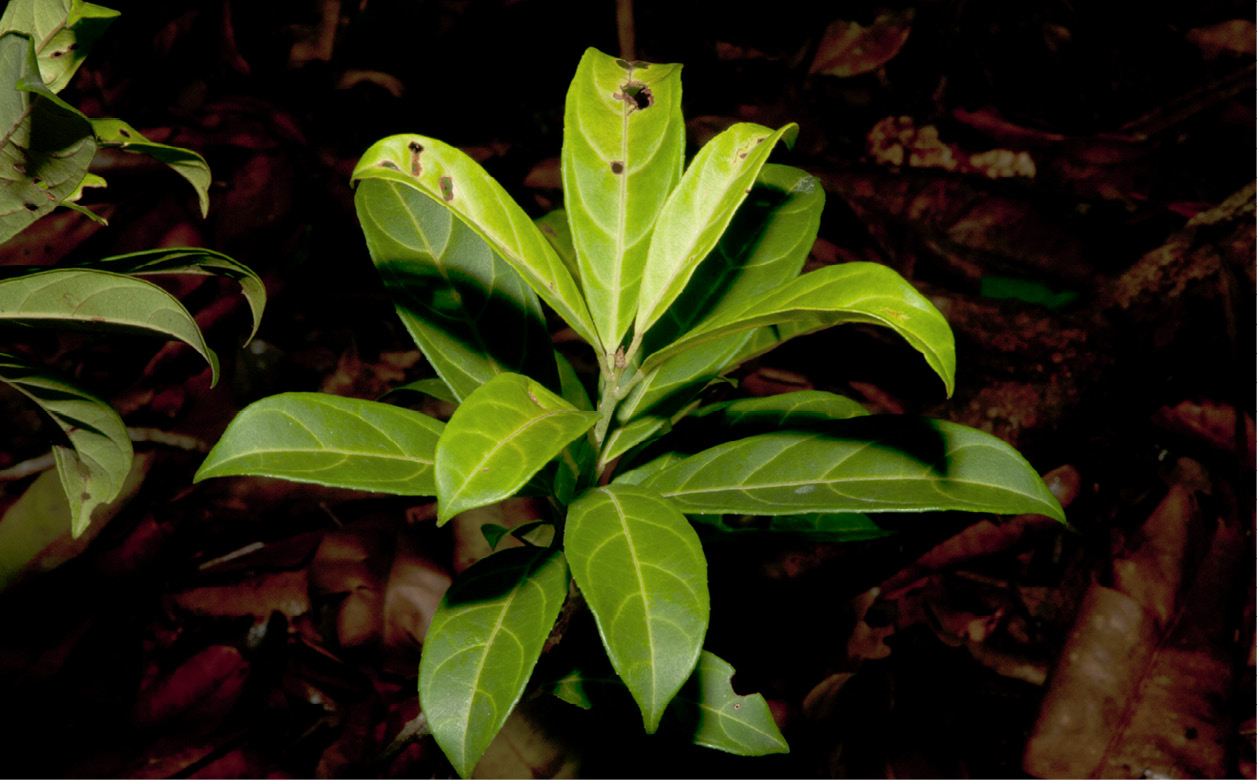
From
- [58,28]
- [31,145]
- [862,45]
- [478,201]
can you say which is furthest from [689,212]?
[862,45]

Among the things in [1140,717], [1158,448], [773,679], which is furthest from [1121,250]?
[773,679]

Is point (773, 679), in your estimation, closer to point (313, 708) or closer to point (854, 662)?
point (854, 662)

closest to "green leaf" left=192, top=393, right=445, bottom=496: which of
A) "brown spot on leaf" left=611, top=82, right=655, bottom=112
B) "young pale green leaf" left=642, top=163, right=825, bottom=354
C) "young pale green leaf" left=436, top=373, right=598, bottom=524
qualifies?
"young pale green leaf" left=436, top=373, right=598, bottom=524

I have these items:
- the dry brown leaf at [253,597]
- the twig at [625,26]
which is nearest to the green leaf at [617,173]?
the dry brown leaf at [253,597]

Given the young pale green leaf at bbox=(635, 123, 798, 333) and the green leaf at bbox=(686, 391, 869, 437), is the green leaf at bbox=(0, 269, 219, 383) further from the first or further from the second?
the green leaf at bbox=(686, 391, 869, 437)

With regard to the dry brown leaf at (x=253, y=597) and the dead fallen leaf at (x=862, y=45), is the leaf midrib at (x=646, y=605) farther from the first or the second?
the dead fallen leaf at (x=862, y=45)
